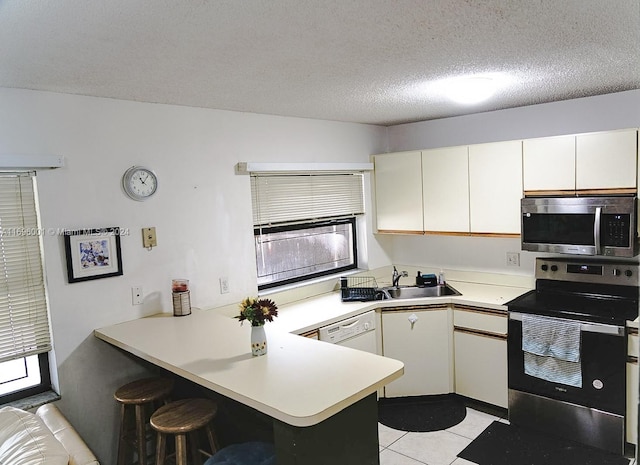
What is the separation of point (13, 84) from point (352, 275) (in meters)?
2.89

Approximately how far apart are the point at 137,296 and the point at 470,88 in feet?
7.75

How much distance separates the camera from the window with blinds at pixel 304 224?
3.73m

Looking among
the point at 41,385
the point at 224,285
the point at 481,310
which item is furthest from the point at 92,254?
the point at 481,310

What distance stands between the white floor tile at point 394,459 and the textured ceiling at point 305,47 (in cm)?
230

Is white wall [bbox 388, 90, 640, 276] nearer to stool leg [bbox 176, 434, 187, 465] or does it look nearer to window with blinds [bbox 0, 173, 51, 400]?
stool leg [bbox 176, 434, 187, 465]

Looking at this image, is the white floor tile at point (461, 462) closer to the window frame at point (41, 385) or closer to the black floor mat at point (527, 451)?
the black floor mat at point (527, 451)

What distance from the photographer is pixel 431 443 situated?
131 inches

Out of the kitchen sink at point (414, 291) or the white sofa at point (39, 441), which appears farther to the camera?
the kitchen sink at point (414, 291)

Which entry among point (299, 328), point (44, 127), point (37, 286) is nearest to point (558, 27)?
point (299, 328)

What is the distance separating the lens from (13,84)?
2.43m

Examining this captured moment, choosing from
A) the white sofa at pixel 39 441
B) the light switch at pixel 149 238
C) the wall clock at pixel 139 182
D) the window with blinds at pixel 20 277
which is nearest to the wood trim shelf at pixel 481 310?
the light switch at pixel 149 238

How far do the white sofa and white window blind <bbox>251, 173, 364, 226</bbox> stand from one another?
1.79 meters

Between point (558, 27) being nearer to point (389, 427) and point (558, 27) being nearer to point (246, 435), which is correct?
point (246, 435)

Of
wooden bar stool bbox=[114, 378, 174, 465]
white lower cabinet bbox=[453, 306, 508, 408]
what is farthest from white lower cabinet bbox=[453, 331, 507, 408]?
wooden bar stool bbox=[114, 378, 174, 465]
